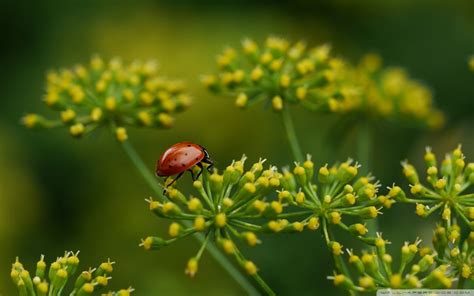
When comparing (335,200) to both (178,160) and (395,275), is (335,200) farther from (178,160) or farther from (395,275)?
(178,160)

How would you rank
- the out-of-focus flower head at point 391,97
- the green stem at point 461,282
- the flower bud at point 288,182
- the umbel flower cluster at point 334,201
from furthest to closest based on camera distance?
the out-of-focus flower head at point 391,97
the flower bud at point 288,182
the umbel flower cluster at point 334,201
the green stem at point 461,282

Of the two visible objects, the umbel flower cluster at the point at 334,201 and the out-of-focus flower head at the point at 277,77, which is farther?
the out-of-focus flower head at the point at 277,77

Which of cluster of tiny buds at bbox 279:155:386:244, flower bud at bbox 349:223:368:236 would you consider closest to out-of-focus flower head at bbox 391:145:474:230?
cluster of tiny buds at bbox 279:155:386:244

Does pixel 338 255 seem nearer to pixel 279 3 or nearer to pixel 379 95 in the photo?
pixel 379 95

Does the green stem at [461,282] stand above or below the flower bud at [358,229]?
below

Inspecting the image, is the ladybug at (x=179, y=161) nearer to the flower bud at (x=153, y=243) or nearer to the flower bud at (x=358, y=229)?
the flower bud at (x=153, y=243)

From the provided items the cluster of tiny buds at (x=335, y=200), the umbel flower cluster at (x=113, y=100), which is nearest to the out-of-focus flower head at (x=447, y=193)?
the cluster of tiny buds at (x=335, y=200)

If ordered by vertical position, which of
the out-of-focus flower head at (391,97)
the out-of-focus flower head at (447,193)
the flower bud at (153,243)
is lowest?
the out-of-focus flower head at (447,193)

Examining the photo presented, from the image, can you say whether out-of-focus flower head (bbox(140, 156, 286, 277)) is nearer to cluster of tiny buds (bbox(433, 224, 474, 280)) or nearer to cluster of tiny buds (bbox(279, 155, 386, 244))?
cluster of tiny buds (bbox(279, 155, 386, 244))
